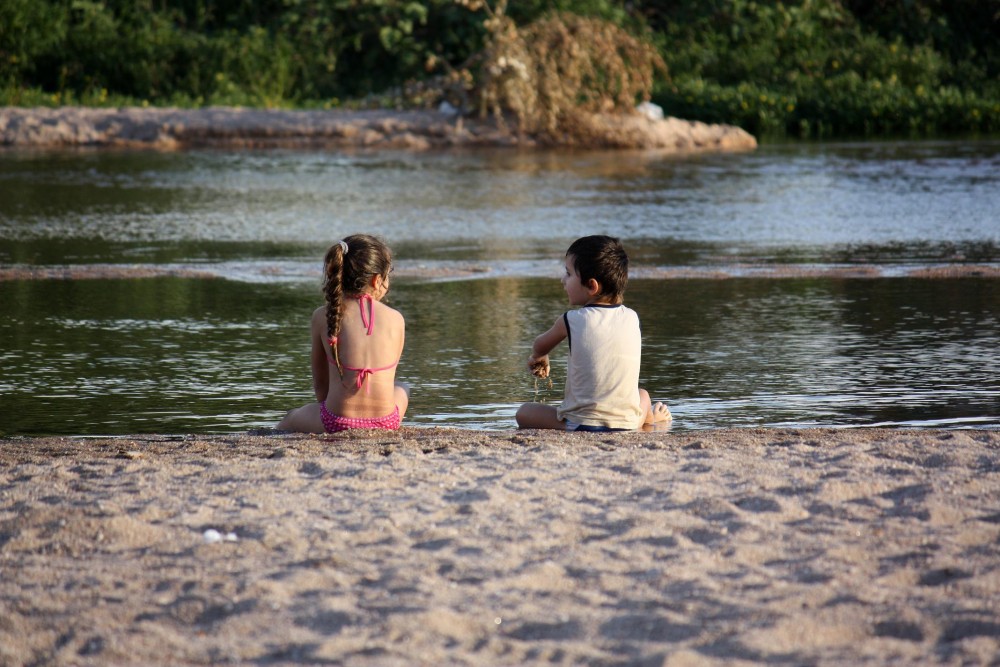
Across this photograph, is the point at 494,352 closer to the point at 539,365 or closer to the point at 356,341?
the point at 539,365

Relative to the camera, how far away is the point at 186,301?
27.5ft

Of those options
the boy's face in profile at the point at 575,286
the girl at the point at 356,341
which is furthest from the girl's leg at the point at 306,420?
the boy's face in profile at the point at 575,286

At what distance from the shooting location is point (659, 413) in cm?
550

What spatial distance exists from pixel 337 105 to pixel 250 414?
17.6 metres

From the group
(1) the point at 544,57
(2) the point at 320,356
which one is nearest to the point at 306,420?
(2) the point at 320,356

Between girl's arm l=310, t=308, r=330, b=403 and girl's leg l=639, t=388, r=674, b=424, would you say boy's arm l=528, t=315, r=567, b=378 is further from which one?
girl's arm l=310, t=308, r=330, b=403

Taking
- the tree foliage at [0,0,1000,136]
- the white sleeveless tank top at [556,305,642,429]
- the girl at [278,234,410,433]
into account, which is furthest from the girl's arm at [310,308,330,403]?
the tree foliage at [0,0,1000,136]

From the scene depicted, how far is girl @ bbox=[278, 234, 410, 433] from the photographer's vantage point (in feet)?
16.9

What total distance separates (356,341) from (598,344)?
0.90m

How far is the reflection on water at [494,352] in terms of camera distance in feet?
19.3

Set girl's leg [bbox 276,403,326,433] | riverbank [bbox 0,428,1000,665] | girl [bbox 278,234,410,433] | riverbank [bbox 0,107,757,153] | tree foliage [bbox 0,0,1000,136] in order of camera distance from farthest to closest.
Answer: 1. tree foliage [bbox 0,0,1000,136]
2. riverbank [bbox 0,107,757,153]
3. girl's leg [bbox 276,403,326,433]
4. girl [bbox 278,234,410,433]
5. riverbank [bbox 0,428,1000,665]

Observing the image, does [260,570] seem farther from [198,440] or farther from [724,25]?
[724,25]

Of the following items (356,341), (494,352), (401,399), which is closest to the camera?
(356,341)

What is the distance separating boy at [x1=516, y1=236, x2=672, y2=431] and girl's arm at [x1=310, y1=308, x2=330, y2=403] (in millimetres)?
781
